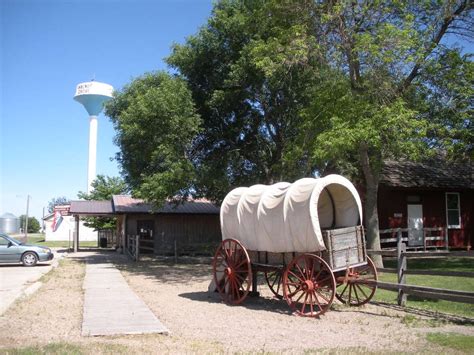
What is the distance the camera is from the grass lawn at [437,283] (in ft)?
36.2

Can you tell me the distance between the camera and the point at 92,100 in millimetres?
79875

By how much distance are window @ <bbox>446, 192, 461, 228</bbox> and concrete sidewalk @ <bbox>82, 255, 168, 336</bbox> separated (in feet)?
57.2

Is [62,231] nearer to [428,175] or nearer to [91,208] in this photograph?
[91,208]

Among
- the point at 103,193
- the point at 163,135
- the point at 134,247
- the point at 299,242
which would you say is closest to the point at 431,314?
the point at 299,242

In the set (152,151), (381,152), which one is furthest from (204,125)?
(381,152)

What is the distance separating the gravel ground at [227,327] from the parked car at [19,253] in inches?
384

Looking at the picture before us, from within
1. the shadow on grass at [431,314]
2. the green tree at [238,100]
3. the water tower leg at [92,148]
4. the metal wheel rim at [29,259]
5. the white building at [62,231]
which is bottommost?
the shadow on grass at [431,314]

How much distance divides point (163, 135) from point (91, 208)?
16.8 metres

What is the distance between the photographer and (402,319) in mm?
9875

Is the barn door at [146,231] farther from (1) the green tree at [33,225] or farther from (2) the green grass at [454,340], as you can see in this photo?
(1) the green tree at [33,225]

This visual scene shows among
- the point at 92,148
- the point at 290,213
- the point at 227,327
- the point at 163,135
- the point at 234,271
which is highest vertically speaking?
the point at 92,148

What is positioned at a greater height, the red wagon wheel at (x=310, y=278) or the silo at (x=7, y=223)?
the silo at (x=7, y=223)

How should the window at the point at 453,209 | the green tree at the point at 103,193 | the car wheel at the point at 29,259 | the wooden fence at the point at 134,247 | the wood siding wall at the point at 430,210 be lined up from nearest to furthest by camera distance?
1. the car wheel at the point at 29,259
2. the wood siding wall at the point at 430,210
3. the wooden fence at the point at 134,247
4. the window at the point at 453,209
5. the green tree at the point at 103,193

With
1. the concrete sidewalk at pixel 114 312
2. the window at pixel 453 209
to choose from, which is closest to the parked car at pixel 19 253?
the concrete sidewalk at pixel 114 312
